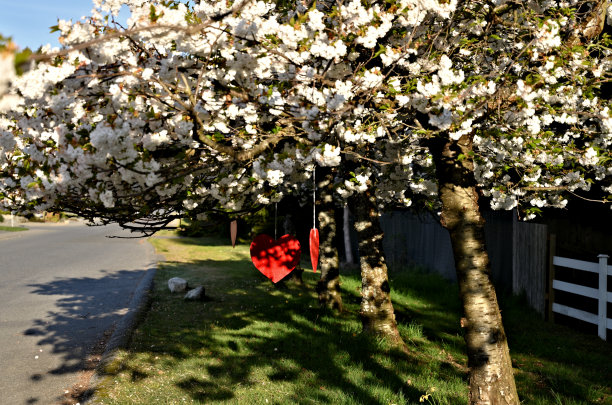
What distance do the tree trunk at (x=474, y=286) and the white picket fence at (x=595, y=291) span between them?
14.8ft

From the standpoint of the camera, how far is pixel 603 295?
8.18 metres

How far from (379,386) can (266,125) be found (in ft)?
10.5

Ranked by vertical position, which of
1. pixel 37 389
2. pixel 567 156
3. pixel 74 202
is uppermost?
pixel 567 156

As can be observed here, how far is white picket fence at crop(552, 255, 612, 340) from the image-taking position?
26.8 ft

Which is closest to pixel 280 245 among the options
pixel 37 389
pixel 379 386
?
pixel 379 386

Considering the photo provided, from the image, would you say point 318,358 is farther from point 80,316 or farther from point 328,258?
point 80,316

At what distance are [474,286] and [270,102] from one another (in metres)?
2.34

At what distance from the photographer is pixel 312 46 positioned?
13.4ft

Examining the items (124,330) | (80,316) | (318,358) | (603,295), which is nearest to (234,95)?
(318,358)

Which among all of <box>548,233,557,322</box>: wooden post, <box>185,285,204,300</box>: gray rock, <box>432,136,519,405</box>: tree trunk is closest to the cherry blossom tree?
<box>432,136,519,405</box>: tree trunk

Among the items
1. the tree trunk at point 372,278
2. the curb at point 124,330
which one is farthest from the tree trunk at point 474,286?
the curb at point 124,330

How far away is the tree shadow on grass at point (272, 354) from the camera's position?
5.91 meters

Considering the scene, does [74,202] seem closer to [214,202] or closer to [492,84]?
[214,202]

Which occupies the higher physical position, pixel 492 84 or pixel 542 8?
pixel 542 8
